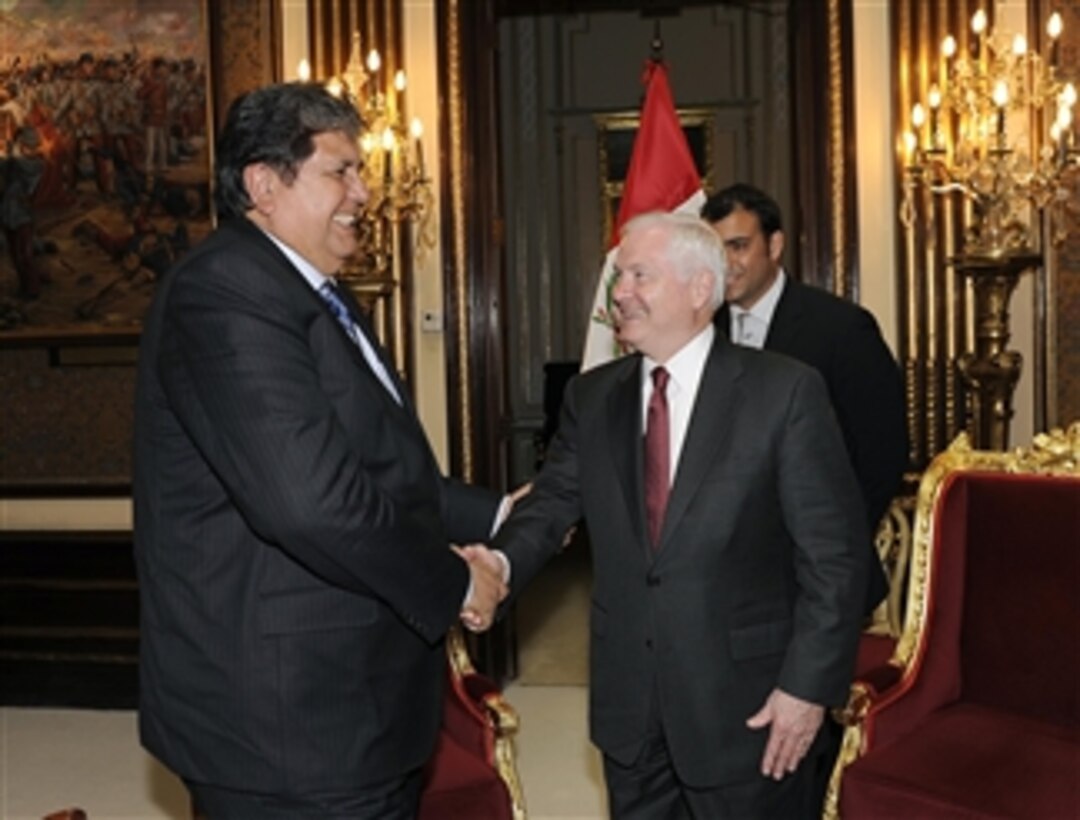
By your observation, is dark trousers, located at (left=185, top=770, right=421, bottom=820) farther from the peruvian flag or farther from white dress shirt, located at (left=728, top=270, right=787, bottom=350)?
the peruvian flag

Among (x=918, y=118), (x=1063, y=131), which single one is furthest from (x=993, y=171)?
(x=918, y=118)

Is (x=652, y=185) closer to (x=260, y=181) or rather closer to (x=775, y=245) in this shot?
(x=775, y=245)

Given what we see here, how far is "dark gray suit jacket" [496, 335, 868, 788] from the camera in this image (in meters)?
2.52

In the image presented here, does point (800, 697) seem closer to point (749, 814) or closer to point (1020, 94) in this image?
point (749, 814)

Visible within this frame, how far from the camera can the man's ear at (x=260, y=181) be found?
213 centimetres

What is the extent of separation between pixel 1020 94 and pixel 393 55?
2781 mm

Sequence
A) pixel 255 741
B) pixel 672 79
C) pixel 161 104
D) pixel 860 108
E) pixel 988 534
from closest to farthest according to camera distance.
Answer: pixel 255 741, pixel 988 534, pixel 860 108, pixel 161 104, pixel 672 79

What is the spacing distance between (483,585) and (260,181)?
795 mm

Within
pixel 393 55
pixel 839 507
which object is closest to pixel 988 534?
pixel 839 507

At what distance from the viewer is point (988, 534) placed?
11.7 feet

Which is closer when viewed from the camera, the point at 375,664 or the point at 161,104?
the point at 375,664

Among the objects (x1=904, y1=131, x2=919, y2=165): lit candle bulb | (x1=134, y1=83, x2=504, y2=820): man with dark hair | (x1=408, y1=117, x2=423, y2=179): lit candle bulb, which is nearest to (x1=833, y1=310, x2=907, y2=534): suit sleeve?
(x1=134, y1=83, x2=504, y2=820): man with dark hair

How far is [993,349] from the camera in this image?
5.43m

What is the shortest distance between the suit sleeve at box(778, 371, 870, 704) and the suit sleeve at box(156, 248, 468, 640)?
0.82 meters
